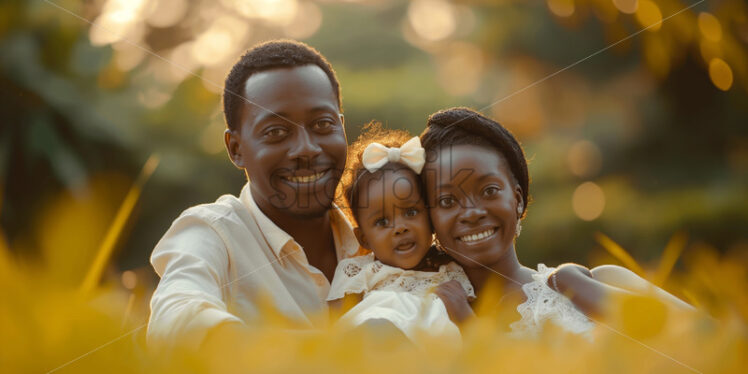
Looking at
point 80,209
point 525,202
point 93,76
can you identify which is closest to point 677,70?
point 525,202

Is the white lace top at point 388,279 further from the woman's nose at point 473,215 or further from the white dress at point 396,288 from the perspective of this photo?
the woman's nose at point 473,215

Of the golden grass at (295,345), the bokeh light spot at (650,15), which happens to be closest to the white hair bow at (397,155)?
the bokeh light spot at (650,15)

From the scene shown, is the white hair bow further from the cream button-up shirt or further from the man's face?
the cream button-up shirt

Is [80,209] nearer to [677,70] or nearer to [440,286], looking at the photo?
[440,286]

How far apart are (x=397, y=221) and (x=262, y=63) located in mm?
756

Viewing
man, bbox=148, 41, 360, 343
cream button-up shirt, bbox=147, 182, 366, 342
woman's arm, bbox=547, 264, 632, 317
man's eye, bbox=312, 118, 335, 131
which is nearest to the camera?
cream button-up shirt, bbox=147, 182, 366, 342

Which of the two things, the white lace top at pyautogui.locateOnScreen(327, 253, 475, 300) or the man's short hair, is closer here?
the white lace top at pyautogui.locateOnScreen(327, 253, 475, 300)

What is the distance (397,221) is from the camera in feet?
7.45

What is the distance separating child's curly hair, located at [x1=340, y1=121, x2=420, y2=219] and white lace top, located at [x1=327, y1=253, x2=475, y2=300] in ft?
0.85

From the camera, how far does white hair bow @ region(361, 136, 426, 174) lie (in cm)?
231

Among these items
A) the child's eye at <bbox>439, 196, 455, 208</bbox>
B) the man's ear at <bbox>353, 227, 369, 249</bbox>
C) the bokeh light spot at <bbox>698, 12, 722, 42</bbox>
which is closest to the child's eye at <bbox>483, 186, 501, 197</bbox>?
the child's eye at <bbox>439, 196, 455, 208</bbox>

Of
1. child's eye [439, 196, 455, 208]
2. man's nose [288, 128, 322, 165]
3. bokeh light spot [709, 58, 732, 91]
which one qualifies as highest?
man's nose [288, 128, 322, 165]

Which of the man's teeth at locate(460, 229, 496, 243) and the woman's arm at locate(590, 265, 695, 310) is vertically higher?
the man's teeth at locate(460, 229, 496, 243)

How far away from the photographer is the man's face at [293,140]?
2.31 metres
